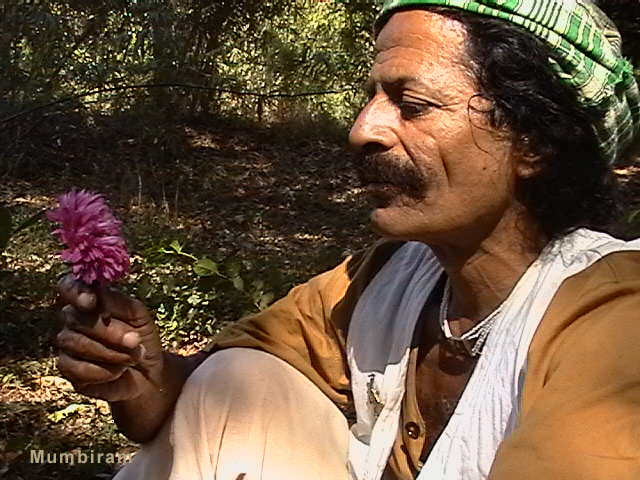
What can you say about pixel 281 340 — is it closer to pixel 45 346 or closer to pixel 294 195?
pixel 45 346

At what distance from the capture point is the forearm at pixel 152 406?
1766 millimetres

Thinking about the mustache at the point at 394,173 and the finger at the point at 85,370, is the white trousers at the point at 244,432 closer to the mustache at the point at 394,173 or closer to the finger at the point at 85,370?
the finger at the point at 85,370

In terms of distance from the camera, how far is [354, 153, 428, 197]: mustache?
1.51 metres

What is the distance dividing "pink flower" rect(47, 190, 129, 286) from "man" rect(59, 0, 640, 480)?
0.06 m

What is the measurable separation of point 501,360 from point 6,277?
3.14m

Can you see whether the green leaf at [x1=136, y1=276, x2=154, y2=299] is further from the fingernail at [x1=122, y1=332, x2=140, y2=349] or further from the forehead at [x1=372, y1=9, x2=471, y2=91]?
the forehead at [x1=372, y1=9, x2=471, y2=91]

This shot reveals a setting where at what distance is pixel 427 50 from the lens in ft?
4.93

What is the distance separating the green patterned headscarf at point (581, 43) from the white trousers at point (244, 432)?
0.67 meters

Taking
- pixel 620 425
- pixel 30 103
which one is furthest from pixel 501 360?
pixel 30 103

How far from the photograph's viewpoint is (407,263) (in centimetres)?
183

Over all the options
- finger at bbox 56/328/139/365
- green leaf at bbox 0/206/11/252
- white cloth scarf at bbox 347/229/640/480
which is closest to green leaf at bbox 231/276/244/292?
green leaf at bbox 0/206/11/252

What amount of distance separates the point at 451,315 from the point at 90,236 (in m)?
0.61

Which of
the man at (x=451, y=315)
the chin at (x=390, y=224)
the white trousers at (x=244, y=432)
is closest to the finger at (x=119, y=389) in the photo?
the man at (x=451, y=315)

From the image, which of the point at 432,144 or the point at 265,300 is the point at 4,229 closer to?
the point at 265,300
